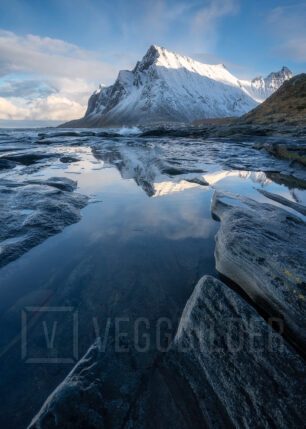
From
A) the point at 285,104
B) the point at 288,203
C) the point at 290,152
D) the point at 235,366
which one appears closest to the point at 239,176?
the point at 288,203

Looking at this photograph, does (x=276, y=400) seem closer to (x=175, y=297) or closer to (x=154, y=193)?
(x=175, y=297)

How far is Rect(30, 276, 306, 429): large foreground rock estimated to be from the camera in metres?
1.87

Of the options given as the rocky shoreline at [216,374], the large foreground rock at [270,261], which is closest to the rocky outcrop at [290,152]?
the large foreground rock at [270,261]

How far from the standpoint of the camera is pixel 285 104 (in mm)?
47781

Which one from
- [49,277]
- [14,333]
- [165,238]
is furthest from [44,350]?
[165,238]

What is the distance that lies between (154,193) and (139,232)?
3.00 metres

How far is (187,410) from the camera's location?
82.3 inches

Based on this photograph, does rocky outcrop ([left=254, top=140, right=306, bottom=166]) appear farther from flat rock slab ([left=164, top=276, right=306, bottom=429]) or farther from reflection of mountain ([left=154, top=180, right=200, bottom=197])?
flat rock slab ([left=164, top=276, right=306, bottom=429])

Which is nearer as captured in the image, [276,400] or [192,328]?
[276,400]

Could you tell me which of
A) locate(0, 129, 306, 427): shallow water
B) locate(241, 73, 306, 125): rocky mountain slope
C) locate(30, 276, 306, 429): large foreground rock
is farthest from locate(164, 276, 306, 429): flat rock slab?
locate(241, 73, 306, 125): rocky mountain slope

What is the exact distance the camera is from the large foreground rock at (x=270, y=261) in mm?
2533

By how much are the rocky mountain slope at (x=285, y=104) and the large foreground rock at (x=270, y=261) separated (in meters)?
44.2

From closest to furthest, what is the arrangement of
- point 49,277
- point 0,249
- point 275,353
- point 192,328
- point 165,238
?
point 275,353, point 192,328, point 49,277, point 0,249, point 165,238

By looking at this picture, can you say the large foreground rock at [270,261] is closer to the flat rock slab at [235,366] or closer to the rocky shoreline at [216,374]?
the rocky shoreline at [216,374]
